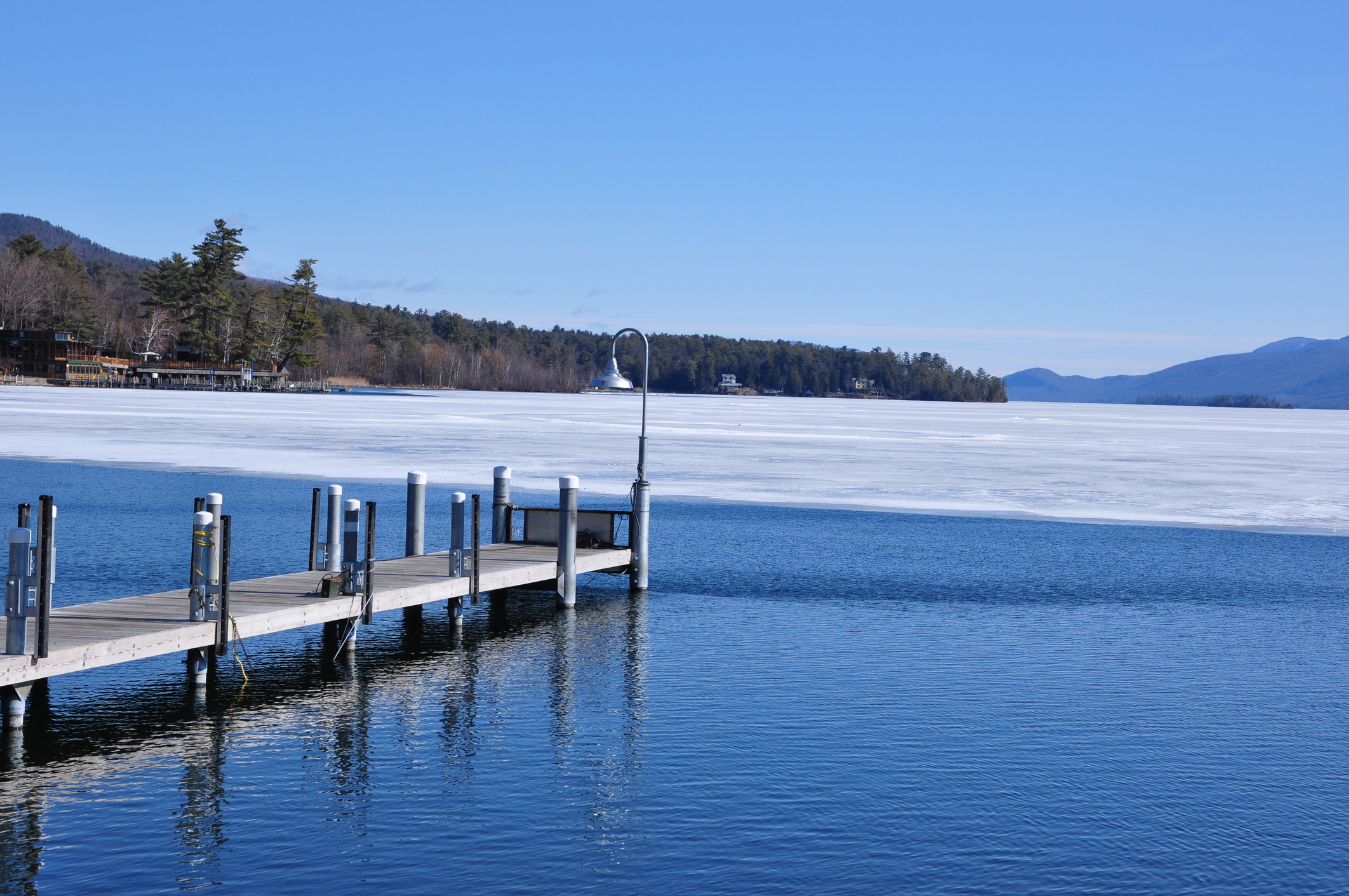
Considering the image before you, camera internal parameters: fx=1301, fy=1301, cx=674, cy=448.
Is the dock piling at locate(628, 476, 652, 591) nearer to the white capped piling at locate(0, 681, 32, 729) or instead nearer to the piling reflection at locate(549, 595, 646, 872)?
the piling reflection at locate(549, 595, 646, 872)

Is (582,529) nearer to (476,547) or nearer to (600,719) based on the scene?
(476,547)

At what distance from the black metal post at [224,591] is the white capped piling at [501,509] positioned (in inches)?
297

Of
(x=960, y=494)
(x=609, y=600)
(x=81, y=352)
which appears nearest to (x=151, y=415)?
(x=960, y=494)

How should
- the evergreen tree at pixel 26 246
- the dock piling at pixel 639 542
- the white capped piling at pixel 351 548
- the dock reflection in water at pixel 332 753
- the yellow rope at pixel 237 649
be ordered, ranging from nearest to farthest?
1. the dock reflection in water at pixel 332 753
2. the yellow rope at pixel 237 649
3. the white capped piling at pixel 351 548
4. the dock piling at pixel 639 542
5. the evergreen tree at pixel 26 246

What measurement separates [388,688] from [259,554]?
8.48m

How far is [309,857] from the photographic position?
848 centimetres

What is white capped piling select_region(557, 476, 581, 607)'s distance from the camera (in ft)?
58.1

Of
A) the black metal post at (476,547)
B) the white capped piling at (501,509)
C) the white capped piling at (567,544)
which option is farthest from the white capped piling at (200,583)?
the white capped piling at (501,509)

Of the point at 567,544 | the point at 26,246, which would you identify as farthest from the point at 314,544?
the point at 26,246

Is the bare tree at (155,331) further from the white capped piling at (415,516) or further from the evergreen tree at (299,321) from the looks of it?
the white capped piling at (415,516)

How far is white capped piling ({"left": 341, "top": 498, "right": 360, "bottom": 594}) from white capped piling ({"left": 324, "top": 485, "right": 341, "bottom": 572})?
1.90m

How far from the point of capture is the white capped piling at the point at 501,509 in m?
20.0

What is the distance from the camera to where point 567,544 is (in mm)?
17828

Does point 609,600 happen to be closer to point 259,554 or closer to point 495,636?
point 495,636
